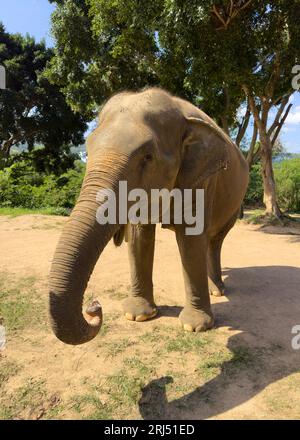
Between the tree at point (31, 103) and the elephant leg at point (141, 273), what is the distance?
18.4m

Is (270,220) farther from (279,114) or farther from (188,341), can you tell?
(188,341)

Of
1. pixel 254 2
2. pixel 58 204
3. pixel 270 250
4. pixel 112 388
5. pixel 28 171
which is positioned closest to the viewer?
pixel 112 388

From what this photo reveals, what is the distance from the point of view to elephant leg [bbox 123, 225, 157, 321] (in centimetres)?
403

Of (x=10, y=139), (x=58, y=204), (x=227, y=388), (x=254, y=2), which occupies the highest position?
(x=254, y=2)

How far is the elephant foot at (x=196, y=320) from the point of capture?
378 cm

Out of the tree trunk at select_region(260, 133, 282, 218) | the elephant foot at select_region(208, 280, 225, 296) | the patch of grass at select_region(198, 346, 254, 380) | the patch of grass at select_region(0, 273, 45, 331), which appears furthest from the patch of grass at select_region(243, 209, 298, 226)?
the patch of grass at select_region(198, 346, 254, 380)

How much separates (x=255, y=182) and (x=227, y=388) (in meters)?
20.4

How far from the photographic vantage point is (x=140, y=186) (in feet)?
9.18

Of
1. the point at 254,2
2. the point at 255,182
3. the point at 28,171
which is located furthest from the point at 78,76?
the point at 255,182

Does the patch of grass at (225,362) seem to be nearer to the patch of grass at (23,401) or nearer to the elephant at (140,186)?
the elephant at (140,186)

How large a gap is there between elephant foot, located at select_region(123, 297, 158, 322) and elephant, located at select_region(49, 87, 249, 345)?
1cm

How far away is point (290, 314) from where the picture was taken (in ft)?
13.8

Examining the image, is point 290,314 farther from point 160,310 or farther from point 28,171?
point 28,171

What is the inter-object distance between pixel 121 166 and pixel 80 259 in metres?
0.71
